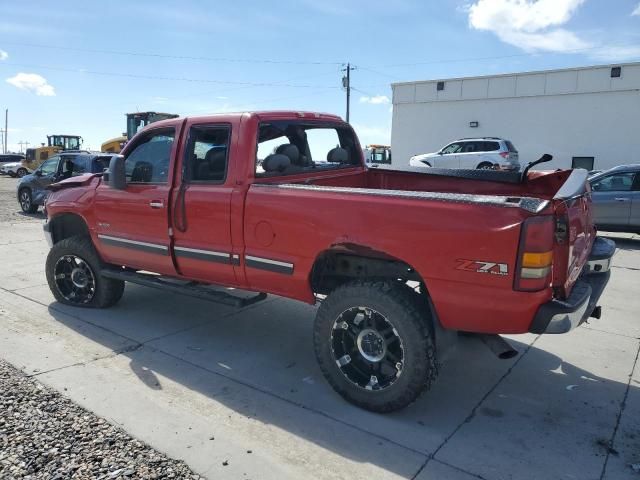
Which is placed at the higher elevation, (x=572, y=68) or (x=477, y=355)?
(x=572, y=68)

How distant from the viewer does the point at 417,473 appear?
9.17 ft

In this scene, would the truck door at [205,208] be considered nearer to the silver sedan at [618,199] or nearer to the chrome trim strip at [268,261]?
the chrome trim strip at [268,261]

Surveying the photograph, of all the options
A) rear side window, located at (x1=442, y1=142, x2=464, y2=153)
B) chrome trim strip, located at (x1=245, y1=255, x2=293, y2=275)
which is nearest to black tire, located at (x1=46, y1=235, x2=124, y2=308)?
chrome trim strip, located at (x1=245, y1=255, x2=293, y2=275)

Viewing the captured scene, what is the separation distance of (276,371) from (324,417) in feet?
2.68

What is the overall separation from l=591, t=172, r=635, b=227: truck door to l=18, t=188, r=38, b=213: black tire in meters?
14.5

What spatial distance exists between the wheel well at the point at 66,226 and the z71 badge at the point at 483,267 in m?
4.27

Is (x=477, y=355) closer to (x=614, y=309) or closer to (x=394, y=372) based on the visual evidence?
(x=394, y=372)

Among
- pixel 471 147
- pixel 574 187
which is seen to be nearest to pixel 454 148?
pixel 471 147

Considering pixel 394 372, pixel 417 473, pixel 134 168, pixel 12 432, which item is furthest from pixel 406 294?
pixel 134 168

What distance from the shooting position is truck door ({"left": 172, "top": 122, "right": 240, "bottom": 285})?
406 cm

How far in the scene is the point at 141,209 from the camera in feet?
15.4

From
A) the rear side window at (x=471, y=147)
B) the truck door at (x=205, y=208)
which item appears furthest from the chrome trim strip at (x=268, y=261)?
the rear side window at (x=471, y=147)

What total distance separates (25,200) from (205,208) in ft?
43.0

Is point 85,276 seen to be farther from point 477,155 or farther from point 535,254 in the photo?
point 477,155
